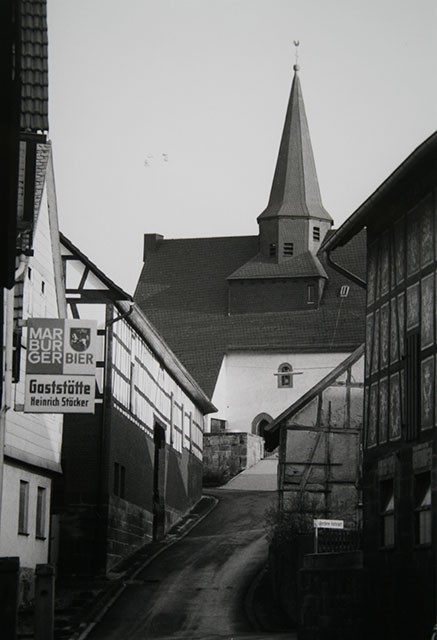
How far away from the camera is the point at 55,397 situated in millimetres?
23094

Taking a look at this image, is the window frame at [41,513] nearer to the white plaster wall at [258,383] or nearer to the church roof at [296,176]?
the white plaster wall at [258,383]

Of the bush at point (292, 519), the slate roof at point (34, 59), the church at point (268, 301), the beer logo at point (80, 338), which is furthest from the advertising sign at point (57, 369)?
the church at point (268, 301)

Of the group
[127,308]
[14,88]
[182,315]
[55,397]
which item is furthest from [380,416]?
[182,315]

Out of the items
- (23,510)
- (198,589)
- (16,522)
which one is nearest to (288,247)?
(198,589)

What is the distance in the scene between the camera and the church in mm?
76438

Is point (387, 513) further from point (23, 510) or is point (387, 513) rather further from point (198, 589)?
point (23, 510)

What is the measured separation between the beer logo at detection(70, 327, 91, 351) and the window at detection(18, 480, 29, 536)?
708cm

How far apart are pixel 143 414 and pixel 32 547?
35.5 feet

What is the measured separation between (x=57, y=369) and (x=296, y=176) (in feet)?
191

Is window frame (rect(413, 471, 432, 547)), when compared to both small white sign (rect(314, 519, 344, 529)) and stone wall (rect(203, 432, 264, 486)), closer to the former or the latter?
small white sign (rect(314, 519, 344, 529))

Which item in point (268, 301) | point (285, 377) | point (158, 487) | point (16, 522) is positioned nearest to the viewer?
point (16, 522)

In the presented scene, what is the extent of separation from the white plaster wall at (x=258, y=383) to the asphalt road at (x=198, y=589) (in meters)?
29.3

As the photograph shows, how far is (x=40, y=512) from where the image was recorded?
31578 millimetres

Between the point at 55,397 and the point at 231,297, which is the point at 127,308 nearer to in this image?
the point at 55,397
